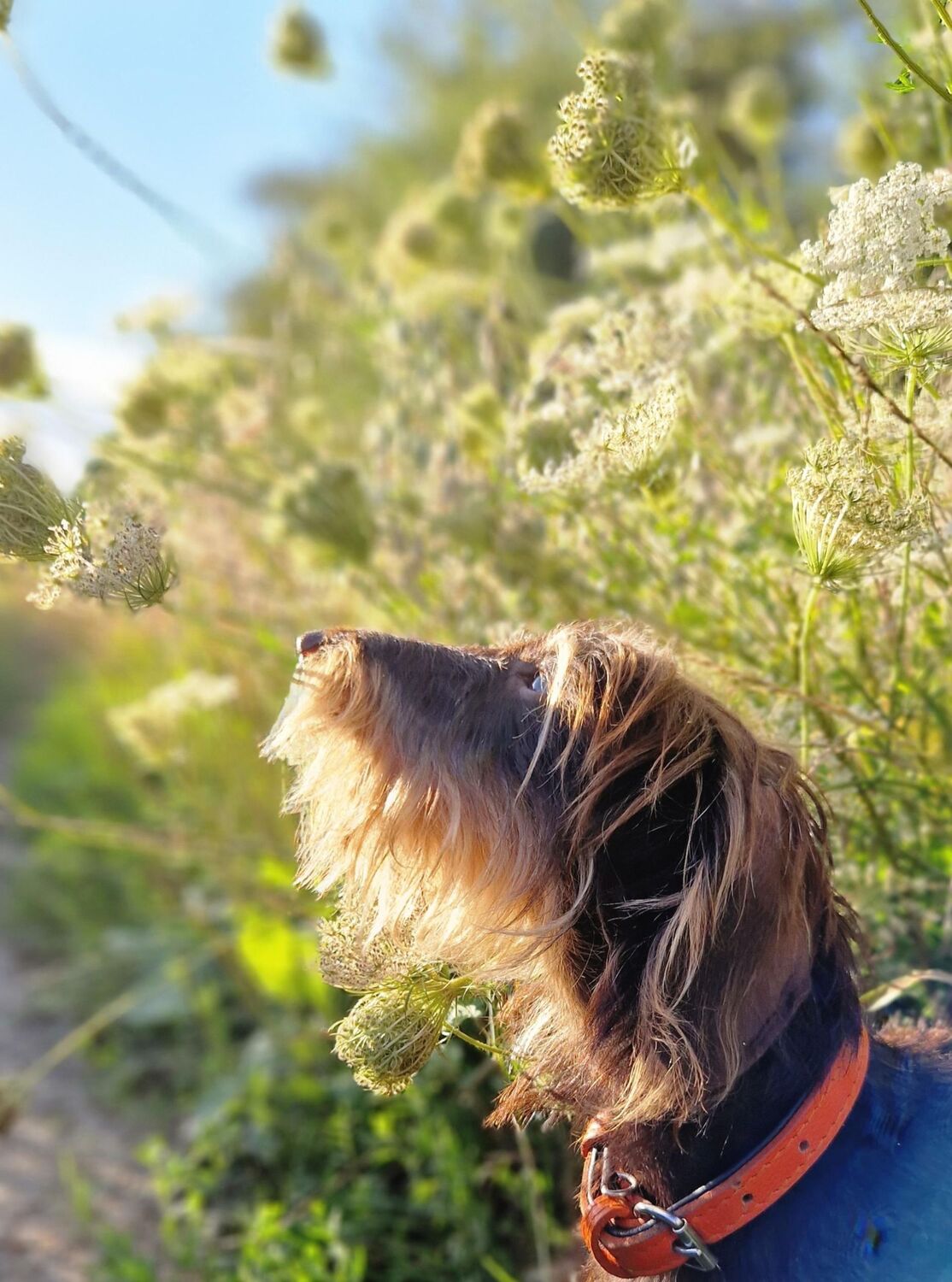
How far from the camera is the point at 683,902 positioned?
125cm

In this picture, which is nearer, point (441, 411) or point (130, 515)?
point (130, 515)

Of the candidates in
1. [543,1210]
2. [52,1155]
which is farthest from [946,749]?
[52,1155]

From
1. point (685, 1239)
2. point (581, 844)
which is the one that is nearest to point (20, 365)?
point (581, 844)

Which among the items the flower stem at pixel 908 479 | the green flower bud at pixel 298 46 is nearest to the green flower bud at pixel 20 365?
the green flower bud at pixel 298 46

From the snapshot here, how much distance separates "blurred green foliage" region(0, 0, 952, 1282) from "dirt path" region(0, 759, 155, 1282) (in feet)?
0.49

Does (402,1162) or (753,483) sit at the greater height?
(753,483)

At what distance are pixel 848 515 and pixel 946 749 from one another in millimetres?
867

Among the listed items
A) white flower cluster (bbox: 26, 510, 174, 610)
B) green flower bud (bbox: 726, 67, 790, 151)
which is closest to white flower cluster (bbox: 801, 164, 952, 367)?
white flower cluster (bbox: 26, 510, 174, 610)

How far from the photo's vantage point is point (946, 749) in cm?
194

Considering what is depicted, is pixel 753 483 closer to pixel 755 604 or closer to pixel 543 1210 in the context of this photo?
pixel 755 604

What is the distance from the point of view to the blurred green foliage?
1.89m

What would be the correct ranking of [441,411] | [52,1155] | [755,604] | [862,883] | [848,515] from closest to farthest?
[848,515], [862,883], [755,604], [441,411], [52,1155]

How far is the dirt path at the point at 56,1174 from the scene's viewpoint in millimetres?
3172

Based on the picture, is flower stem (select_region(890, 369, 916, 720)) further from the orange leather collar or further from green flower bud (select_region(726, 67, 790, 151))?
green flower bud (select_region(726, 67, 790, 151))
